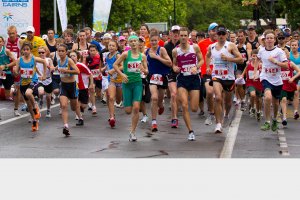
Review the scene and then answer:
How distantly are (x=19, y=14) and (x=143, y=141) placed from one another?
47.7 feet

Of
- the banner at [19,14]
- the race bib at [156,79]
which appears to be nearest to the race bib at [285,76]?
the race bib at [156,79]

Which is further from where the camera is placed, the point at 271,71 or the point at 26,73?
the point at 26,73

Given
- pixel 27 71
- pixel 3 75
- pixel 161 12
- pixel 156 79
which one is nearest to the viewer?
pixel 156 79

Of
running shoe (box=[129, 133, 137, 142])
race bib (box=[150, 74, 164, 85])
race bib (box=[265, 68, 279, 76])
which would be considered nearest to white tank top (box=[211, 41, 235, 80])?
race bib (box=[265, 68, 279, 76])

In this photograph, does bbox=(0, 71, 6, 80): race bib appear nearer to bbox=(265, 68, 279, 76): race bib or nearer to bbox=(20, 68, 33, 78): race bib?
bbox=(20, 68, 33, 78): race bib

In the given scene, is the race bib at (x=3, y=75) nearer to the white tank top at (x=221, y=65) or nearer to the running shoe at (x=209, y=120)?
the running shoe at (x=209, y=120)

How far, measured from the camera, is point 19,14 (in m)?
29.8

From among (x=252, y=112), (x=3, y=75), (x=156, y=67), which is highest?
(x=156, y=67)

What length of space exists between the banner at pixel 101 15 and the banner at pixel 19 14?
546 centimetres

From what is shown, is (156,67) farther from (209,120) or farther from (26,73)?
(26,73)

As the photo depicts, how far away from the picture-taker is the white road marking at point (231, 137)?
14.3m

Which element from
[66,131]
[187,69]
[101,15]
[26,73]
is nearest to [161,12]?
[101,15]

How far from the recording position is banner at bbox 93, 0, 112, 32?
35297 millimetres

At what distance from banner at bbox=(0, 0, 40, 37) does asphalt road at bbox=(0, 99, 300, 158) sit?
961cm
